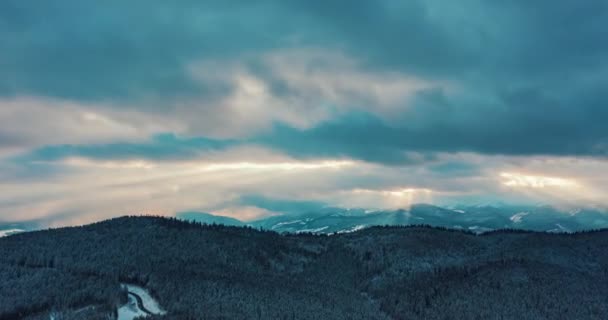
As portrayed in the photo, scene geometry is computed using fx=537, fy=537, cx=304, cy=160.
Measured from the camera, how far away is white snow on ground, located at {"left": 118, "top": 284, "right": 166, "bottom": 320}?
518 feet

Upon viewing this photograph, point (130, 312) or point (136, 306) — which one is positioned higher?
point (136, 306)

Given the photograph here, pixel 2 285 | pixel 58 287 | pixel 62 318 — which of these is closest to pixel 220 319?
pixel 62 318

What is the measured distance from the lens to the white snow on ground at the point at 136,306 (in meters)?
158

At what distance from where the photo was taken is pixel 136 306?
16638 cm

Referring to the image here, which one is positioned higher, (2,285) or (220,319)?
(2,285)

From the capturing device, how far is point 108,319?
487 ft

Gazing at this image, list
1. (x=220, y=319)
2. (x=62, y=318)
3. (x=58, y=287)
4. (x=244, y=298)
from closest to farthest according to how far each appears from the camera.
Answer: (x=62, y=318) < (x=220, y=319) < (x=58, y=287) < (x=244, y=298)

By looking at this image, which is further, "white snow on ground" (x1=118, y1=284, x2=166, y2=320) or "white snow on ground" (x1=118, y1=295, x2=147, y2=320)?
"white snow on ground" (x1=118, y1=284, x2=166, y2=320)

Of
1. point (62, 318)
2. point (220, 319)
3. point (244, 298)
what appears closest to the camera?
point (62, 318)

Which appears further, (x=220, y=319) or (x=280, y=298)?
(x=280, y=298)

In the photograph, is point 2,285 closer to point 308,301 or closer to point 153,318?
point 153,318

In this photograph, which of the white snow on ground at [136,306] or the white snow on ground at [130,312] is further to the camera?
the white snow on ground at [136,306]

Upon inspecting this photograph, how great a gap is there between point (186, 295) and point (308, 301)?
45.4 meters

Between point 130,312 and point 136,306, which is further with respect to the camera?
point 136,306
